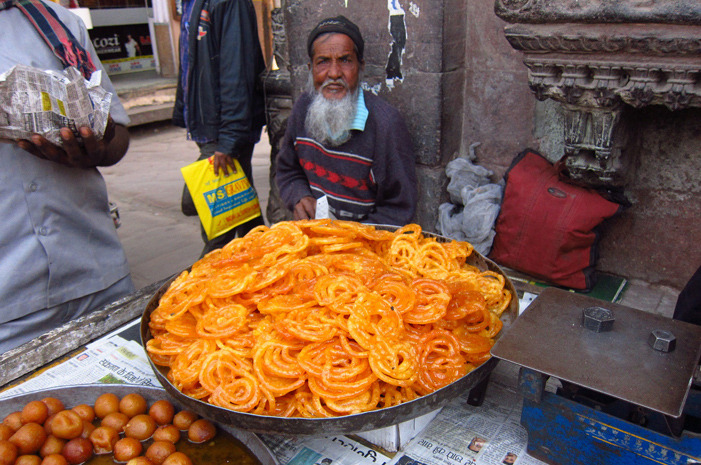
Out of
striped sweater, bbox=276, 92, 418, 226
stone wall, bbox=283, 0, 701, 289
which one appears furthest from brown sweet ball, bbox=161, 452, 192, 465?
stone wall, bbox=283, 0, 701, 289

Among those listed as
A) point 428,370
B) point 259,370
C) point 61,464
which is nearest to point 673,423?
point 428,370

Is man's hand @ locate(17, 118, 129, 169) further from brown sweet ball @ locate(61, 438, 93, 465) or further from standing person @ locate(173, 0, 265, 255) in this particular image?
standing person @ locate(173, 0, 265, 255)

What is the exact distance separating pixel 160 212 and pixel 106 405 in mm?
4653

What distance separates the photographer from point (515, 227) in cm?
291

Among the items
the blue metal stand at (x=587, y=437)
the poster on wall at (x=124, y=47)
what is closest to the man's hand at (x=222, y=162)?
the blue metal stand at (x=587, y=437)

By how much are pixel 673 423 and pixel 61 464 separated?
59.2 inches

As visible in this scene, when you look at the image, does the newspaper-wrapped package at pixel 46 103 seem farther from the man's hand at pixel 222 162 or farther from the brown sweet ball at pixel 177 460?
the man's hand at pixel 222 162

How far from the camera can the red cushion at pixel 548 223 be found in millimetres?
2686

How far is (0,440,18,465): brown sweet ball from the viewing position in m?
1.32

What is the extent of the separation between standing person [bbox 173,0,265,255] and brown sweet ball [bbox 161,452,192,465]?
254 cm

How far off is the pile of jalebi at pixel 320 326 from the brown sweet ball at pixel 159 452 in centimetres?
16

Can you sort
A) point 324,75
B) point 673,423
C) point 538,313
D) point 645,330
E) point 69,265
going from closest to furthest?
point 673,423, point 645,330, point 538,313, point 69,265, point 324,75

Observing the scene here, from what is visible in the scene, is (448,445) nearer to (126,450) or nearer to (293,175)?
(126,450)

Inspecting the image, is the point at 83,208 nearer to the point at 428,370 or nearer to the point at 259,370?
the point at 259,370
